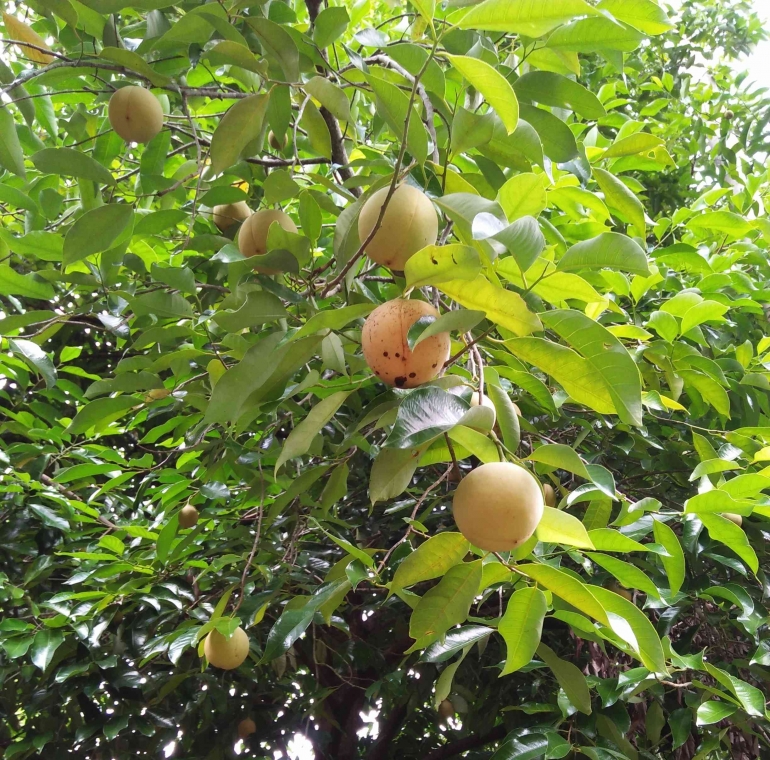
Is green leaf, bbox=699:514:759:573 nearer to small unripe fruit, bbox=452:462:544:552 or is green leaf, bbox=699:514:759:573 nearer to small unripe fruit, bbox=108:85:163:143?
small unripe fruit, bbox=452:462:544:552

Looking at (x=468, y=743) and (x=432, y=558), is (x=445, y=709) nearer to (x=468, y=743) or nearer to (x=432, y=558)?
(x=468, y=743)

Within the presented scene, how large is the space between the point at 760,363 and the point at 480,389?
4.99 feet

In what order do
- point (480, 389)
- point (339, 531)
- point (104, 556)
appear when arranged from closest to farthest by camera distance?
point (480, 389)
point (104, 556)
point (339, 531)

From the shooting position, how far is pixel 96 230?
50.3 inches

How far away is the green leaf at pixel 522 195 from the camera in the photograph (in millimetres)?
998

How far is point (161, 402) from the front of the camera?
1673 millimetres

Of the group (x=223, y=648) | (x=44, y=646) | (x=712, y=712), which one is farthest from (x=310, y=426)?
(x=44, y=646)

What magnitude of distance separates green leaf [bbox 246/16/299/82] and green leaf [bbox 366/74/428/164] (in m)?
0.30

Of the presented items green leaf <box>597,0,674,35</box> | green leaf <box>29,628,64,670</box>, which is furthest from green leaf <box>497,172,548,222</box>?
green leaf <box>29,628,64,670</box>

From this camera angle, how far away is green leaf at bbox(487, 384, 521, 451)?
3.26ft

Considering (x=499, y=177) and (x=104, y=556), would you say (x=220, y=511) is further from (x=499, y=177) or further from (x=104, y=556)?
(x=499, y=177)

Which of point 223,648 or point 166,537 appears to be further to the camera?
point 166,537

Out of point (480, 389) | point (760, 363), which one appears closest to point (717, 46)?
point (760, 363)

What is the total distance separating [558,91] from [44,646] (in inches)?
78.4
